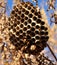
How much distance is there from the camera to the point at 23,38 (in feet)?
7.39

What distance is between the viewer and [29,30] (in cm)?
223

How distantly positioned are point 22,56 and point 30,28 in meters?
0.29

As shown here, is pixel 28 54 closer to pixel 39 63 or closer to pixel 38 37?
pixel 38 37

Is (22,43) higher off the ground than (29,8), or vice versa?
(29,8)

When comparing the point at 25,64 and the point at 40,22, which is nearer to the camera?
the point at 40,22

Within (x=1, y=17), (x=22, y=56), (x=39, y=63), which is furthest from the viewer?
(x=1, y=17)

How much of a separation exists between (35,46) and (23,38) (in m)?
0.12

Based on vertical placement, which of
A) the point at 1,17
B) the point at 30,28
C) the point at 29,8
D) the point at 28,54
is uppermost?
the point at 1,17

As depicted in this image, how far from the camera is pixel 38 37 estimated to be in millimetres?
2225

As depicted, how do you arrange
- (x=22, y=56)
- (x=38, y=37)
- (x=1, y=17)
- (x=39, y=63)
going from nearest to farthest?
(x=38, y=37) < (x=22, y=56) < (x=39, y=63) < (x=1, y=17)

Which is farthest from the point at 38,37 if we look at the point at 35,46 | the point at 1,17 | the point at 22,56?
the point at 1,17

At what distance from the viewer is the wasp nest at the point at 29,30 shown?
2230 mm

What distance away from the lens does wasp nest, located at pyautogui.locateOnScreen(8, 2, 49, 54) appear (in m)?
2.23

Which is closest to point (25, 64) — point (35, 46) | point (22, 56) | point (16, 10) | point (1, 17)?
point (22, 56)
